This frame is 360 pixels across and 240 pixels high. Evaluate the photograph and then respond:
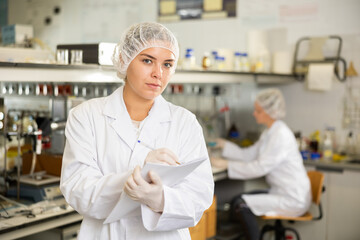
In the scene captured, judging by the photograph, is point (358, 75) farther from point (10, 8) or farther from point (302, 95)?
point (10, 8)

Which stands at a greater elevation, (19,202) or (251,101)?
(251,101)

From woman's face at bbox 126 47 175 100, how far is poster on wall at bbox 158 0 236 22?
3.34 meters

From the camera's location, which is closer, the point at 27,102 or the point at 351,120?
the point at 27,102

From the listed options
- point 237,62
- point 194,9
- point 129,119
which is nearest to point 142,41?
point 129,119

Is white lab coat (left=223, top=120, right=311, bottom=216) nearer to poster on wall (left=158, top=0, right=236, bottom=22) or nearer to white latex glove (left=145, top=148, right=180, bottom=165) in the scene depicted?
poster on wall (left=158, top=0, right=236, bottom=22)

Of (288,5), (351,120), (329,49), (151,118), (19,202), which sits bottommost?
(19,202)

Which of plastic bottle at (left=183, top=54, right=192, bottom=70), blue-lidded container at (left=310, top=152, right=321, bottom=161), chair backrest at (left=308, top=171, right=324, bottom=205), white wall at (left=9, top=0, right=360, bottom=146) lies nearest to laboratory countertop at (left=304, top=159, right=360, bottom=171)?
blue-lidded container at (left=310, top=152, right=321, bottom=161)

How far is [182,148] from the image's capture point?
5.63 ft

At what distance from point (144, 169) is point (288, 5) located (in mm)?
3536

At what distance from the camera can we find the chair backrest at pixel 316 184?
3.58m

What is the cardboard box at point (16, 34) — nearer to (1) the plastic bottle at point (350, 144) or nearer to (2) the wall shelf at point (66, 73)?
(2) the wall shelf at point (66, 73)

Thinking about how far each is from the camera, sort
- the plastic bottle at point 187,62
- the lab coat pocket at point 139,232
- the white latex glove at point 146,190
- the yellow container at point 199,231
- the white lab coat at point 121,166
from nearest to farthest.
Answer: the white latex glove at point 146,190
the white lab coat at point 121,166
the lab coat pocket at point 139,232
the yellow container at point 199,231
the plastic bottle at point 187,62

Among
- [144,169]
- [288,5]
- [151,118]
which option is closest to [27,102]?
[151,118]

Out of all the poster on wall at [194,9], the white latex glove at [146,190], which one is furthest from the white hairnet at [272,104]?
the white latex glove at [146,190]
